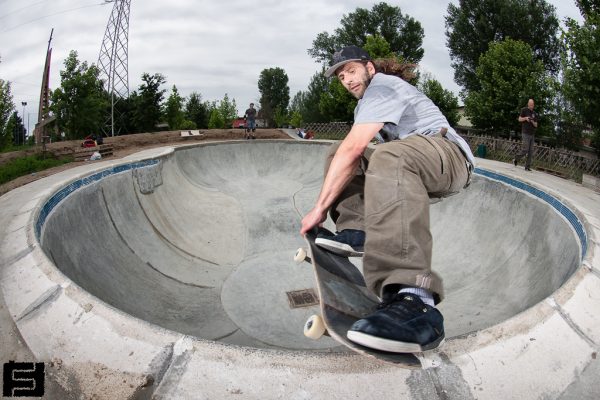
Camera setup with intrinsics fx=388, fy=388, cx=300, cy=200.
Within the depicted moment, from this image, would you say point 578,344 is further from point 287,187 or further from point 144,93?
point 144,93

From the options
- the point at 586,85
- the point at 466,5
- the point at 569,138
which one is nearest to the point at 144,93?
the point at 586,85

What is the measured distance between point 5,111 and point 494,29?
44.7 meters

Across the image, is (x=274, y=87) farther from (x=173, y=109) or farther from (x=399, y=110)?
(x=399, y=110)

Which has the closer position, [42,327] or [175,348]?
[175,348]

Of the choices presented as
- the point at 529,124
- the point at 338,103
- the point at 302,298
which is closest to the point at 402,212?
the point at 302,298

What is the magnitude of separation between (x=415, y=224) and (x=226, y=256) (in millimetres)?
6682

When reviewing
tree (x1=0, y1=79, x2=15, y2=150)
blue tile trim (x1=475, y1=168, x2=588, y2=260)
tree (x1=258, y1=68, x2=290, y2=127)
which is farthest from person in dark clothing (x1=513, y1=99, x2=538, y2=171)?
tree (x1=258, y1=68, x2=290, y2=127)

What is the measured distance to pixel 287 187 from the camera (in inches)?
487

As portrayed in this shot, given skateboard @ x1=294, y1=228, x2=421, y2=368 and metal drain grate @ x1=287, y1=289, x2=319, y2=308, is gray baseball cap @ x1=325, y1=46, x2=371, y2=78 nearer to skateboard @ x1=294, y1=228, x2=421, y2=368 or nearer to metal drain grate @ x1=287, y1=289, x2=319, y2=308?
skateboard @ x1=294, y1=228, x2=421, y2=368

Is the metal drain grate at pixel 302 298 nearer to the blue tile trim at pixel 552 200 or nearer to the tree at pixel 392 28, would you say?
the blue tile trim at pixel 552 200

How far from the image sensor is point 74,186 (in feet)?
20.5

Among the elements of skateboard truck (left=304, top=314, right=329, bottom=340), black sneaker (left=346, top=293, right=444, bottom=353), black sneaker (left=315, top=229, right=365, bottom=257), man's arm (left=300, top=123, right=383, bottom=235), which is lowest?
skateboard truck (left=304, top=314, right=329, bottom=340)

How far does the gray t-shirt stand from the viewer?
8.45ft

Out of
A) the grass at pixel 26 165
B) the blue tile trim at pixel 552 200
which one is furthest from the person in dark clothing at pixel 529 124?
the grass at pixel 26 165
